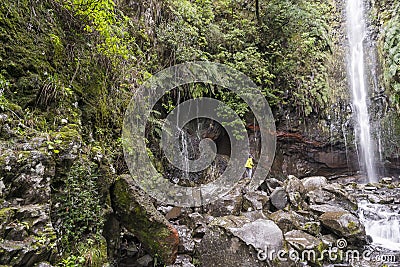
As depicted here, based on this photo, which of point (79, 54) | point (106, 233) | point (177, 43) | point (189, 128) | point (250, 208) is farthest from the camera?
point (189, 128)

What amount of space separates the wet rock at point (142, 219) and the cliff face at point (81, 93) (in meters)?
0.16

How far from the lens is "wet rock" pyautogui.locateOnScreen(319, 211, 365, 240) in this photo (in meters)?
5.09

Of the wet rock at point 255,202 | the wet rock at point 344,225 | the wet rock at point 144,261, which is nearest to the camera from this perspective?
the wet rock at point 144,261

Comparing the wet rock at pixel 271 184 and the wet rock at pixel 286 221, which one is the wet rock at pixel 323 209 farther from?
the wet rock at pixel 271 184

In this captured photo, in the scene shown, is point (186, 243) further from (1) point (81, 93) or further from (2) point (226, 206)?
(1) point (81, 93)

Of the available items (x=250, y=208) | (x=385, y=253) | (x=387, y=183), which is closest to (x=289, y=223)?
(x=250, y=208)

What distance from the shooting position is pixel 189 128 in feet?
32.0

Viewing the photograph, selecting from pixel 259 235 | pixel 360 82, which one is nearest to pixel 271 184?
pixel 259 235

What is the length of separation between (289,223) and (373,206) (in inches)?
140

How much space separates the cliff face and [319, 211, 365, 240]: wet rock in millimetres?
4096

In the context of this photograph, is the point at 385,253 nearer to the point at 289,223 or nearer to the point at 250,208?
the point at 289,223

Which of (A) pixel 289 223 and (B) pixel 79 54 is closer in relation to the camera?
(B) pixel 79 54

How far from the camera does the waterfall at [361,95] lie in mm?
11852

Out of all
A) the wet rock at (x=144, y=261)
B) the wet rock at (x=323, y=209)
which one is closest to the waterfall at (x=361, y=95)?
the wet rock at (x=323, y=209)
